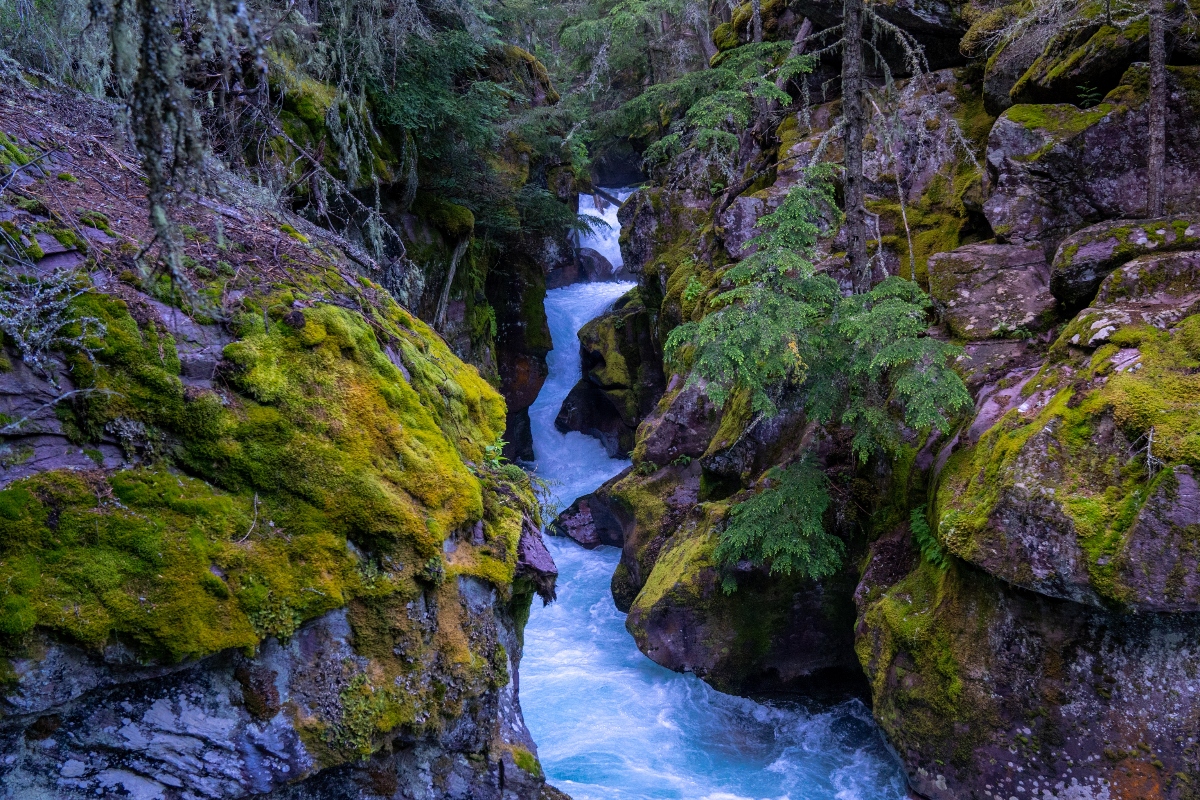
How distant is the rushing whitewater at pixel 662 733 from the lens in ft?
27.2

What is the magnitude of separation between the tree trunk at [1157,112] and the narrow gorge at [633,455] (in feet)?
0.17

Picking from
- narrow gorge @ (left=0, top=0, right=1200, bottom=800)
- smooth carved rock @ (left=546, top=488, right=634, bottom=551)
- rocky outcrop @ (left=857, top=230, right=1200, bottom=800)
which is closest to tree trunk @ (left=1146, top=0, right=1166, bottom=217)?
narrow gorge @ (left=0, top=0, right=1200, bottom=800)

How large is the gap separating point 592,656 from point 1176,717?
8.16m

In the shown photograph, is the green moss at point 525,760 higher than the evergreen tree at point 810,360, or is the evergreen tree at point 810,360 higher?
the evergreen tree at point 810,360

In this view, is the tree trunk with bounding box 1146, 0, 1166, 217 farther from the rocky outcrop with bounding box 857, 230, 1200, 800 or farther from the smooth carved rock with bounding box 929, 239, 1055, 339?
the smooth carved rock with bounding box 929, 239, 1055, 339

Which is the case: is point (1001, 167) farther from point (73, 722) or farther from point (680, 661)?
point (73, 722)

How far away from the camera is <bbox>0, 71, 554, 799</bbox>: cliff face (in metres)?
3.39

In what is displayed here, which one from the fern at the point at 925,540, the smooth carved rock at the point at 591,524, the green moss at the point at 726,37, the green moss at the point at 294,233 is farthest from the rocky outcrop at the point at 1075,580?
the green moss at the point at 726,37

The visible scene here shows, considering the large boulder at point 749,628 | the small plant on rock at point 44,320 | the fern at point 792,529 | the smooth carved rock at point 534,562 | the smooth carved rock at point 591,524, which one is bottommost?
the smooth carved rock at point 591,524

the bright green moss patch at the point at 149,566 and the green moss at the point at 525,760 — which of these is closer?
the bright green moss patch at the point at 149,566

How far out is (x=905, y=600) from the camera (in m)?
7.37

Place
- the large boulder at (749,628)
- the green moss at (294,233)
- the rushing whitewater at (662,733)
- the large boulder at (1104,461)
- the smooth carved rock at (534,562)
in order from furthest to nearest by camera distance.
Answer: the large boulder at (749,628), the rushing whitewater at (662,733), the green moss at (294,233), the smooth carved rock at (534,562), the large boulder at (1104,461)

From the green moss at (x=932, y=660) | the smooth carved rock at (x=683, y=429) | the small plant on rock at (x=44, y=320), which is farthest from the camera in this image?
the smooth carved rock at (x=683, y=429)

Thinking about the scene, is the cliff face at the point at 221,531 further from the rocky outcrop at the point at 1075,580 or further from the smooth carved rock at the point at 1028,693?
the rocky outcrop at the point at 1075,580
